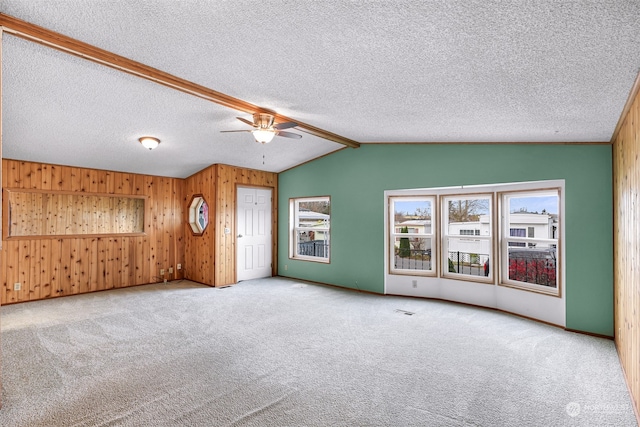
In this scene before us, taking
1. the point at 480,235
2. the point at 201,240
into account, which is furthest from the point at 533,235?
the point at 201,240

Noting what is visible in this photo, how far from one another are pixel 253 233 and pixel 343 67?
5.28m

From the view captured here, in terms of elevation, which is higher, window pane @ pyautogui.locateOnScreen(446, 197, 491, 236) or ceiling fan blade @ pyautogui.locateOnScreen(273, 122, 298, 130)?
ceiling fan blade @ pyautogui.locateOnScreen(273, 122, 298, 130)

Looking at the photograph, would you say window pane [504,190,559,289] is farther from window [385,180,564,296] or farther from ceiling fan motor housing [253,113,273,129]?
ceiling fan motor housing [253,113,273,129]

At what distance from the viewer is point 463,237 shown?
5.34 meters

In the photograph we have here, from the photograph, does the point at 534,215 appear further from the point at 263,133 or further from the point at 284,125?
the point at 263,133

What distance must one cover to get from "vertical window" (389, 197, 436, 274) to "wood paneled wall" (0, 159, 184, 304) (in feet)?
15.7

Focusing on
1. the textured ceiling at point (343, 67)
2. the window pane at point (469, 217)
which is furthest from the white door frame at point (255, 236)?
the window pane at point (469, 217)

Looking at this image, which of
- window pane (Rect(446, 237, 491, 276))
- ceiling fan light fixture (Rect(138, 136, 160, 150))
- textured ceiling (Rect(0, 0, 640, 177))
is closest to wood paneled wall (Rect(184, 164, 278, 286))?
ceiling fan light fixture (Rect(138, 136, 160, 150))

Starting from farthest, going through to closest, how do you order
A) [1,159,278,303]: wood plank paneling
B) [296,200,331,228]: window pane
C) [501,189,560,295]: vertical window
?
[296,200,331,228]: window pane < [1,159,278,303]: wood plank paneling < [501,189,560,295]: vertical window

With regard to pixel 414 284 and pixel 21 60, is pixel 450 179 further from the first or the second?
pixel 21 60

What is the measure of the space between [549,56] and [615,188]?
2.57 meters

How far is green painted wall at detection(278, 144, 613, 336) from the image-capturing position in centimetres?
386

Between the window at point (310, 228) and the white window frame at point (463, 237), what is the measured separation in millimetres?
2246

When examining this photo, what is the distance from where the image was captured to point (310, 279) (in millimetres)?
7070
